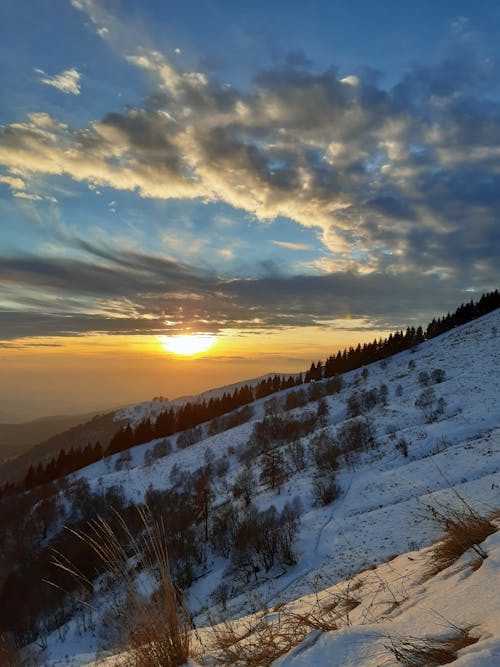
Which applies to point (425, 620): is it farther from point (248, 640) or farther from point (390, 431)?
point (390, 431)

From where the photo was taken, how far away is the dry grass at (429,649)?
2.09 m

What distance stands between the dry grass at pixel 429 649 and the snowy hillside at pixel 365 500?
0.07m

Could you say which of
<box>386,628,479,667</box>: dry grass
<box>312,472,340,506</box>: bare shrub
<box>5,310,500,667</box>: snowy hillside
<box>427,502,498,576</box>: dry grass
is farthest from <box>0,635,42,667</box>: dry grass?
<box>312,472,340,506</box>: bare shrub

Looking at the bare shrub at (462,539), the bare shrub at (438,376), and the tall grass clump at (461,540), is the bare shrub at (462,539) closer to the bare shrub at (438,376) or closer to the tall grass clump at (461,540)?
the tall grass clump at (461,540)

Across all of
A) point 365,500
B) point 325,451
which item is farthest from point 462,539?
point 325,451

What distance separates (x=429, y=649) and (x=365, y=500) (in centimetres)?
2677

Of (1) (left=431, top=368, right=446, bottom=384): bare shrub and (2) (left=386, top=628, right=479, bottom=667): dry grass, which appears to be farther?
(1) (left=431, top=368, right=446, bottom=384): bare shrub

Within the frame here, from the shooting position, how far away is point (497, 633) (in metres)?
2.04

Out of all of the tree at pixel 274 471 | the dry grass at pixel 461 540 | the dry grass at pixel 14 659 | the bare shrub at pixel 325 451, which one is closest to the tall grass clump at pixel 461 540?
the dry grass at pixel 461 540

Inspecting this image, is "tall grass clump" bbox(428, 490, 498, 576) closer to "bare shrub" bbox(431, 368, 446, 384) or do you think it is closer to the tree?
the tree

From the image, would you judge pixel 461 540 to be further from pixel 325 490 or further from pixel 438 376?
pixel 438 376

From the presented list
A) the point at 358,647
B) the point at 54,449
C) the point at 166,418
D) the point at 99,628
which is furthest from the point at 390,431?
the point at 54,449

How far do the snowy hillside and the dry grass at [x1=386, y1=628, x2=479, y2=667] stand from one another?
0.24 ft

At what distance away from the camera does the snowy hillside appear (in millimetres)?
2785
